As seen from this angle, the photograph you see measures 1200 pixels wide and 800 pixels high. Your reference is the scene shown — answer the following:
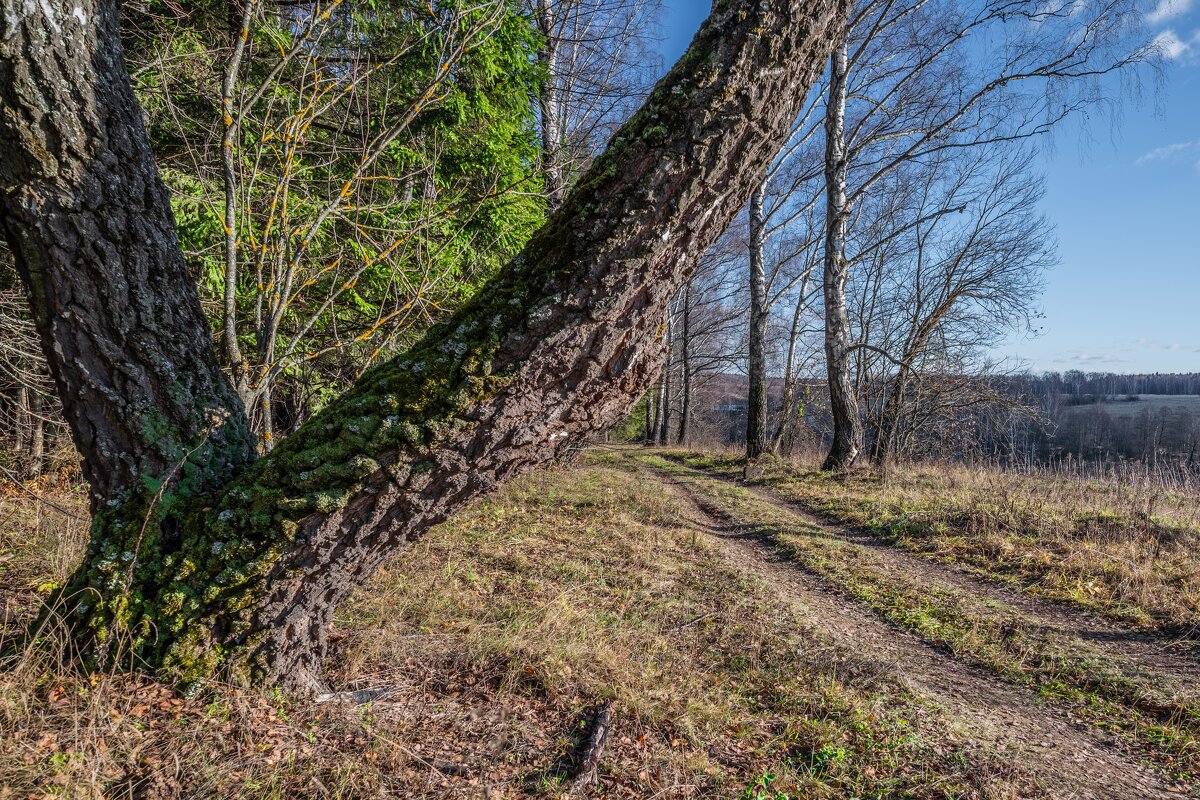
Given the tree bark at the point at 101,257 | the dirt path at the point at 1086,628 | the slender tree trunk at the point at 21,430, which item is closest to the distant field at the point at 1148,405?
the dirt path at the point at 1086,628

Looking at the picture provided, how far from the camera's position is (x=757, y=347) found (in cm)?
1155

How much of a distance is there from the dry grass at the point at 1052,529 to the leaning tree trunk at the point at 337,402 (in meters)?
4.83

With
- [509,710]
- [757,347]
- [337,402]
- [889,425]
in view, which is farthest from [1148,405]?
[337,402]

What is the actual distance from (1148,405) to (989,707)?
7097 centimetres

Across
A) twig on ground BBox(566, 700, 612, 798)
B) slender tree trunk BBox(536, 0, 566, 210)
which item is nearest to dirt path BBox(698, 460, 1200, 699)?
twig on ground BBox(566, 700, 612, 798)

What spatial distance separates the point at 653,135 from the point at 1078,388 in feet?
256

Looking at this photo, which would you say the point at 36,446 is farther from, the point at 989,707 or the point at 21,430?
the point at 989,707

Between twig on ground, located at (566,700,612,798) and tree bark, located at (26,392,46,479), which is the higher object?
tree bark, located at (26,392,46,479)

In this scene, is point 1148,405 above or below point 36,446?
above

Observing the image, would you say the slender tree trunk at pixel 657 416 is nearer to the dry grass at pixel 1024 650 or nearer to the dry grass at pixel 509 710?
the dry grass at pixel 1024 650

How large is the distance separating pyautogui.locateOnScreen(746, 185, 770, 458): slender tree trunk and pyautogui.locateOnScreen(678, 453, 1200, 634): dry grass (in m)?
2.66

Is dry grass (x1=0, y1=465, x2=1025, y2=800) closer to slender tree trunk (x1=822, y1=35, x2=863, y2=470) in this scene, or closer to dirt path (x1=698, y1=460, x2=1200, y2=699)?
dirt path (x1=698, y1=460, x2=1200, y2=699)

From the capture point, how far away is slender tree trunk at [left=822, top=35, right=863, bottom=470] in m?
9.33

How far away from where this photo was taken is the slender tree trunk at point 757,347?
11344 mm
